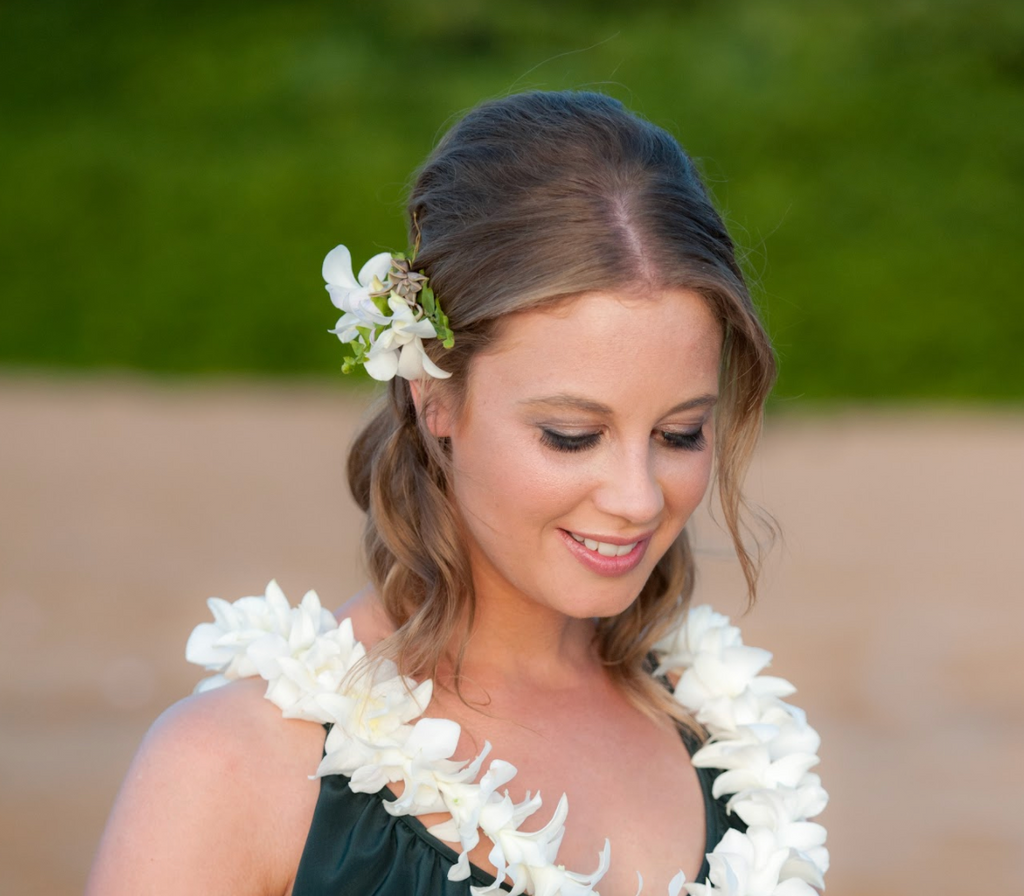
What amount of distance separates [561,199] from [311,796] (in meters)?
0.84

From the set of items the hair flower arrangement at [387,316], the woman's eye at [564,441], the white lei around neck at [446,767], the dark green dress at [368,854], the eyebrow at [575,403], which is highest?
the hair flower arrangement at [387,316]

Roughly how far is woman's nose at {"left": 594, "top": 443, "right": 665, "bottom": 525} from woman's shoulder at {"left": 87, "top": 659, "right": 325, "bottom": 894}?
0.47 m

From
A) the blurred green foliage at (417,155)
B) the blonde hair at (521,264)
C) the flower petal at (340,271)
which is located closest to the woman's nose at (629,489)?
the blonde hair at (521,264)

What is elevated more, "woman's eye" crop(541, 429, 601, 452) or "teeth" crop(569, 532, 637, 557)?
"woman's eye" crop(541, 429, 601, 452)

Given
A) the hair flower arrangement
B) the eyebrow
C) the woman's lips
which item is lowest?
the woman's lips

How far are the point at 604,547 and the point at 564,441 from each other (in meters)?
0.15

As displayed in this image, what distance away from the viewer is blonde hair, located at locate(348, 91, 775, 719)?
1.99m

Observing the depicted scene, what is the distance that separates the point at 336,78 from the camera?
16297 mm

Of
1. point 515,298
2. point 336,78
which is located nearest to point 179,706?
point 515,298

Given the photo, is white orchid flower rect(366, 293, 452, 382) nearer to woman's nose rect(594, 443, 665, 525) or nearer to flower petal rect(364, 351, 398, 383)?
flower petal rect(364, 351, 398, 383)

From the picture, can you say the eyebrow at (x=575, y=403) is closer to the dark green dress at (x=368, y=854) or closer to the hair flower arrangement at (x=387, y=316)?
the hair flower arrangement at (x=387, y=316)

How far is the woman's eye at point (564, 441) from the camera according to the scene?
196 centimetres

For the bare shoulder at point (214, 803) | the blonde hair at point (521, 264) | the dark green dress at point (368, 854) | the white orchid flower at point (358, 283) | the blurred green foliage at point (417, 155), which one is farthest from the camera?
the blurred green foliage at point (417, 155)

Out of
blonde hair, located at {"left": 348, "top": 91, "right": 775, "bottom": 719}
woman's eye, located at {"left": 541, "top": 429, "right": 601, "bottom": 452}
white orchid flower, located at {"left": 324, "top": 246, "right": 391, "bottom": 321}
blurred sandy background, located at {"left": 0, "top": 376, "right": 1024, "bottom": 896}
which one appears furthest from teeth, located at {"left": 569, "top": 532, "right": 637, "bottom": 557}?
blurred sandy background, located at {"left": 0, "top": 376, "right": 1024, "bottom": 896}
